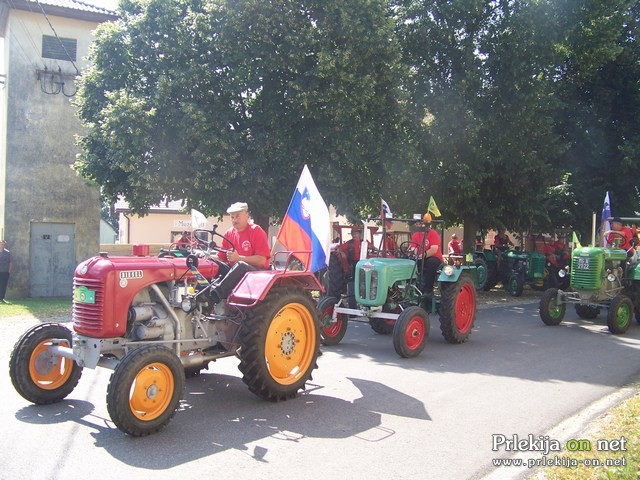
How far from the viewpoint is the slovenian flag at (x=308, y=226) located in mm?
7086

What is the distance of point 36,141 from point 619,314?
51.1ft

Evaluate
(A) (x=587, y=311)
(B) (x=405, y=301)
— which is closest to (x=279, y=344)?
(B) (x=405, y=301)

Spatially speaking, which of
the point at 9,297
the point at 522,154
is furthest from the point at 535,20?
the point at 9,297

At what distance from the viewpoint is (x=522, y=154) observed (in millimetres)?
16719

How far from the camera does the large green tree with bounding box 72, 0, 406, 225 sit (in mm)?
12641

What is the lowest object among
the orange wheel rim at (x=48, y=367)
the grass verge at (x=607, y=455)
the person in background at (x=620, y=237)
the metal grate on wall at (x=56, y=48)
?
the grass verge at (x=607, y=455)

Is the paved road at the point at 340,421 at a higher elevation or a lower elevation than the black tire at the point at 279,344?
lower

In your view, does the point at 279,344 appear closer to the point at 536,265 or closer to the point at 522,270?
the point at 522,270

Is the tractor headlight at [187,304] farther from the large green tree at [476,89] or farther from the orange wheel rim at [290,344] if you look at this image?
the large green tree at [476,89]

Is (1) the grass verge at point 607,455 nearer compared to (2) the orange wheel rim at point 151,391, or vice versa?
(1) the grass verge at point 607,455

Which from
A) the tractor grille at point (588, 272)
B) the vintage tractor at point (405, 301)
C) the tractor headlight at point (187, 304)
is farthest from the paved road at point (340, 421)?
the tractor grille at point (588, 272)

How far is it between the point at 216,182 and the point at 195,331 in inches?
286

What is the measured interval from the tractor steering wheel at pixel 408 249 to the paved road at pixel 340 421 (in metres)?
1.85

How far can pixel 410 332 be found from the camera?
8.34 m
